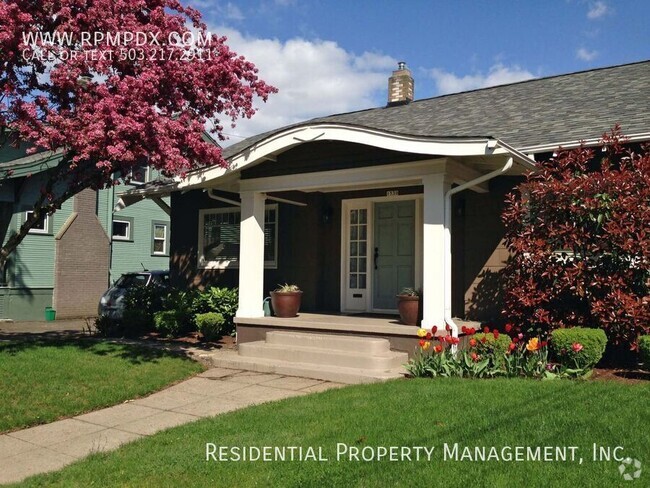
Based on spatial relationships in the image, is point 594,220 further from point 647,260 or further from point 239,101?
point 239,101

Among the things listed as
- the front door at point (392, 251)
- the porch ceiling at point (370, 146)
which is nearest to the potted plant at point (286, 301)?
the front door at point (392, 251)

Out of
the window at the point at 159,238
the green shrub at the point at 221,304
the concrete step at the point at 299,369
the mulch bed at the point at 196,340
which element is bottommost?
the concrete step at the point at 299,369

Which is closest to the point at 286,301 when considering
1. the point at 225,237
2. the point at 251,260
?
the point at 251,260

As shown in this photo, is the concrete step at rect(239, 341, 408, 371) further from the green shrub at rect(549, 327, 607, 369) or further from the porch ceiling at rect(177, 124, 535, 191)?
the porch ceiling at rect(177, 124, 535, 191)

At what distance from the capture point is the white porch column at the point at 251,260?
10.5m

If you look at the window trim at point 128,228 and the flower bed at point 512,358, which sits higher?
the window trim at point 128,228

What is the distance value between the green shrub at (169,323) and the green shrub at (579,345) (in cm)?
704

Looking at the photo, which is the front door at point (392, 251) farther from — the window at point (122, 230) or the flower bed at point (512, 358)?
the window at point (122, 230)

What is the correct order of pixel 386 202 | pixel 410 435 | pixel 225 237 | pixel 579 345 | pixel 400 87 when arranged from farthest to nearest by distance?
pixel 400 87 < pixel 225 237 < pixel 386 202 < pixel 579 345 < pixel 410 435

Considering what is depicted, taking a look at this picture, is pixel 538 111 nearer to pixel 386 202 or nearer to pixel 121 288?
pixel 386 202

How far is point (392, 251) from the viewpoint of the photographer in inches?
438

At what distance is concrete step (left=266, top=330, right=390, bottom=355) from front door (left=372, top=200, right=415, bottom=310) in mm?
2228

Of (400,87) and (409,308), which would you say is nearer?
(409,308)

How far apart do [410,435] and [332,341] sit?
421 cm
